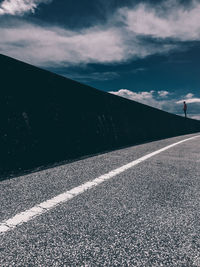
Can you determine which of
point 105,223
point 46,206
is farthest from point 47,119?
point 105,223

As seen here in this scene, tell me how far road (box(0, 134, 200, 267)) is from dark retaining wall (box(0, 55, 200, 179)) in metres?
0.61

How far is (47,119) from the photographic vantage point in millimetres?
5016

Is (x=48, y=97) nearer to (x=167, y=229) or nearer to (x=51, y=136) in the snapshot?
(x=51, y=136)

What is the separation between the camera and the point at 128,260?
1604mm

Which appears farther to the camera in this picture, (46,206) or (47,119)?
(47,119)

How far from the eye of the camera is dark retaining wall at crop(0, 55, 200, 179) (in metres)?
4.12

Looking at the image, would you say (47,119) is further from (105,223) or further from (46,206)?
(105,223)

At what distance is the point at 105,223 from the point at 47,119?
322cm

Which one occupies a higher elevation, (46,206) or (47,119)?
(47,119)

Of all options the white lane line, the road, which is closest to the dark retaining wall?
the road

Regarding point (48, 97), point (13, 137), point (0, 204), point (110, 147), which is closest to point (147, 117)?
point (110, 147)

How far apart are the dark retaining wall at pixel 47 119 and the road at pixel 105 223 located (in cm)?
61

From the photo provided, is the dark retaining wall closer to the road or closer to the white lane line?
the road

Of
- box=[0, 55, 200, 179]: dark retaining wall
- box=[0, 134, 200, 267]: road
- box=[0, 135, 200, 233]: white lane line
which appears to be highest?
A: box=[0, 55, 200, 179]: dark retaining wall
